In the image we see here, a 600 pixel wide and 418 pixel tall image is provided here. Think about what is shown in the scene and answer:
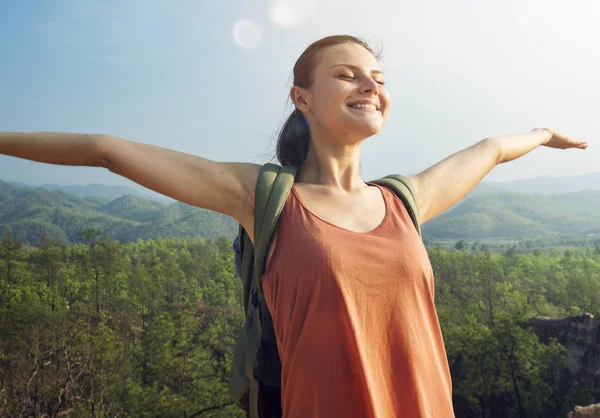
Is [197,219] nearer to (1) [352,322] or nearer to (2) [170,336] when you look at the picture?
(2) [170,336]

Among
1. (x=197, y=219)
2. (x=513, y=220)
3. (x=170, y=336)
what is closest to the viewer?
(x=170, y=336)

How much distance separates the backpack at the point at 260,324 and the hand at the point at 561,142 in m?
1.32

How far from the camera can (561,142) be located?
2139 millimetres

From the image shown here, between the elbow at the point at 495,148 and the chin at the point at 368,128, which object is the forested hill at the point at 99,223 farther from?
the chin at the point at 368,128

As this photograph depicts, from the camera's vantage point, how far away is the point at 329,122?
4.86ft

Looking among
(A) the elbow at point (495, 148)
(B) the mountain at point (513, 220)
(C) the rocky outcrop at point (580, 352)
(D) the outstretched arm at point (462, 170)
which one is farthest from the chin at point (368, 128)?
(B) the mountain at point (513, 220)

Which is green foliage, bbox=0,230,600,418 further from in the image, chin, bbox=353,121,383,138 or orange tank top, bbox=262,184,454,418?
chin, bbox=353,121,383,138

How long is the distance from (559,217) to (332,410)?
167501 millimetres

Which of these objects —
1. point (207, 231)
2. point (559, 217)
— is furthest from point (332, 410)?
point (559, 217)

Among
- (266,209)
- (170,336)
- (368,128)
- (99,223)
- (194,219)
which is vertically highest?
(194,219)

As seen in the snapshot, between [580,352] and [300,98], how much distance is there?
2162 cm

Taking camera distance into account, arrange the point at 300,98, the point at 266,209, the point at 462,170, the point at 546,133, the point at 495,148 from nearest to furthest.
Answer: the point at 266,209, the point at 300,98, the point at 462,170, the point at 495,148, the point at 546,133

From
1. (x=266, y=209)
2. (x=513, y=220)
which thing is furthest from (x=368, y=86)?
(x=513, y=220)

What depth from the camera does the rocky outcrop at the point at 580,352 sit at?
59.8ft
